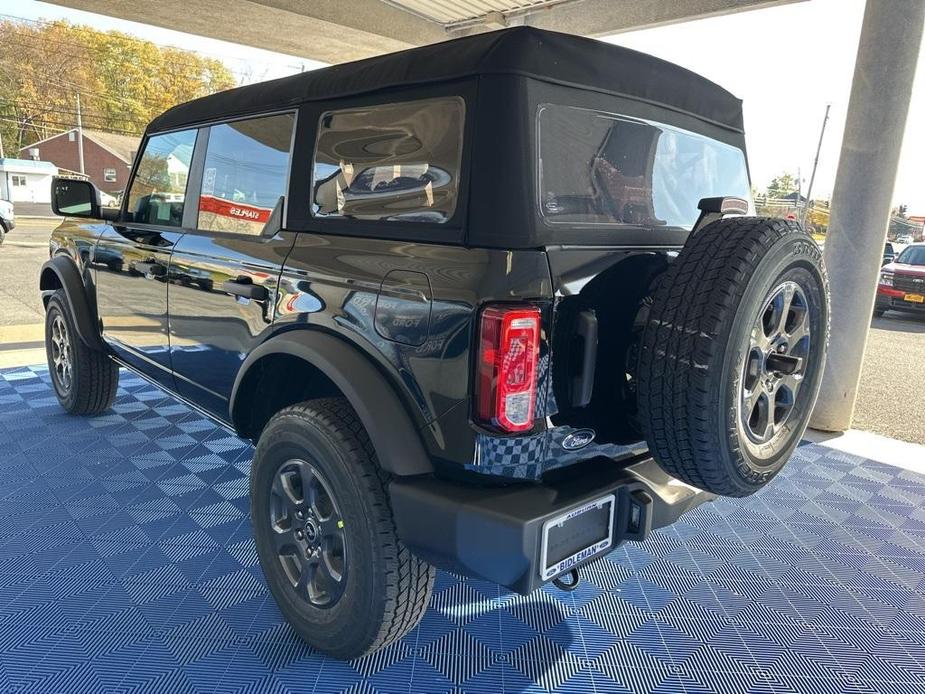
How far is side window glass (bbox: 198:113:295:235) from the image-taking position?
8.23ft

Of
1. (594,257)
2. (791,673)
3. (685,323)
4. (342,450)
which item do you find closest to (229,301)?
(342,450)

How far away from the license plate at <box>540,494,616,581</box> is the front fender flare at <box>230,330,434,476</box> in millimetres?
384

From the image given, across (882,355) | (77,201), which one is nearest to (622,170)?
(77,201)

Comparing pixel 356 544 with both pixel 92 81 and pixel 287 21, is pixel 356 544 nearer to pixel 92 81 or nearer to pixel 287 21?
pixel 287 21

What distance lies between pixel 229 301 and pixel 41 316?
6877 millimetres

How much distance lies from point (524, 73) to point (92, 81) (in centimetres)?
6325

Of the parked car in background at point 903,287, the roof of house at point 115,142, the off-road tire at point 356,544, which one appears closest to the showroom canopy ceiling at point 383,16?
the off-road tire at point 356,544

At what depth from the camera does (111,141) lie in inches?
2092

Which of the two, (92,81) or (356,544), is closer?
(356,544)

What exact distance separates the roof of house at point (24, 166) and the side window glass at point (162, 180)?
4800 centimetres

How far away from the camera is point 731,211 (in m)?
2.22

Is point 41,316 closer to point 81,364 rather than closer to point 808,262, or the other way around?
point 81,364

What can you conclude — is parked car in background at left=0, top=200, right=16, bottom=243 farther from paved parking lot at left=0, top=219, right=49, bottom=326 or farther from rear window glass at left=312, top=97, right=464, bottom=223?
rear window glass at left=312, top=97, right=464, bottom=223

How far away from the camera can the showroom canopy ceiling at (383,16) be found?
6.90 meters
